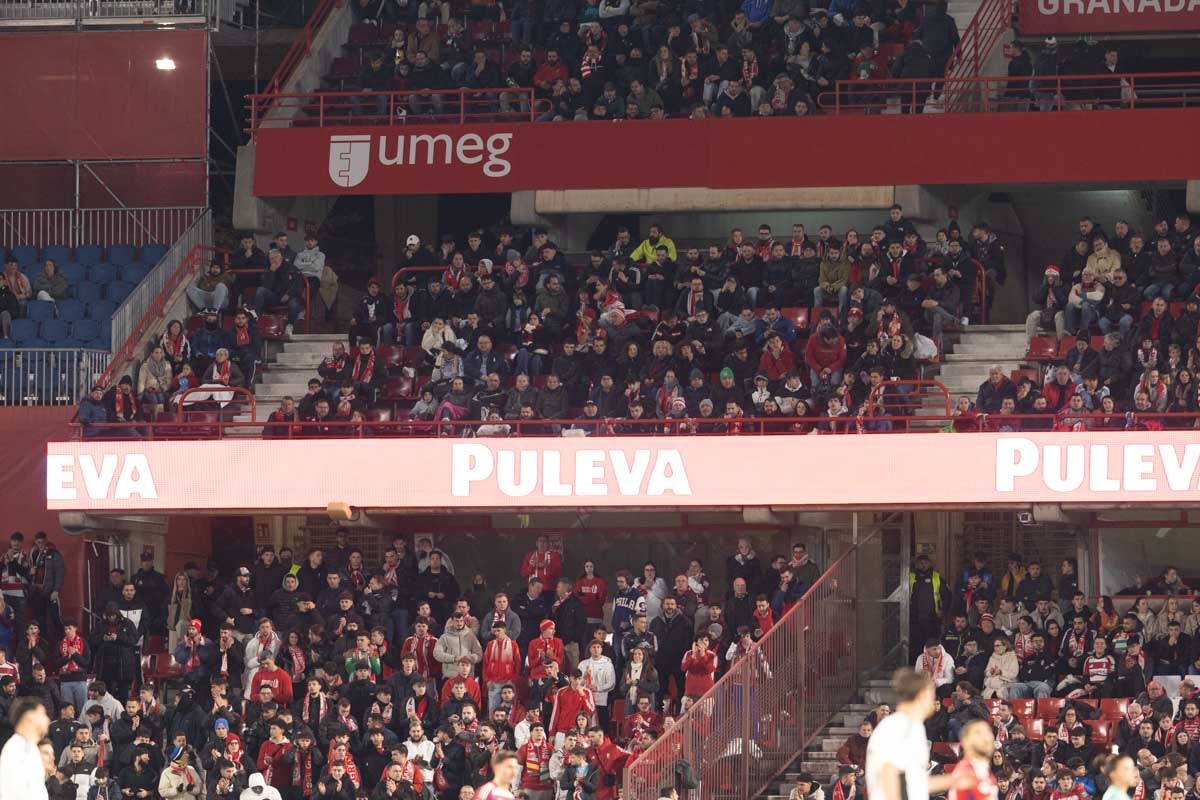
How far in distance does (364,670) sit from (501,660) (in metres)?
1.46

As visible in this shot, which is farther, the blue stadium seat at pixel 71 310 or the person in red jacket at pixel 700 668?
the blue stadium seat at pixel 71 310

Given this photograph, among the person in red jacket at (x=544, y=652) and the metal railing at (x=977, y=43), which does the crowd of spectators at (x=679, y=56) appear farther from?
the person in red jacket at (x=544, y=652)

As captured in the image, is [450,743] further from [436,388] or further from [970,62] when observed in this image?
[970,62]

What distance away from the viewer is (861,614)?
86.0ft

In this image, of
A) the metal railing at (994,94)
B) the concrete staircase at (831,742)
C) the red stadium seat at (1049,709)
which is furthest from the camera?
Result: the metal railing at (994,94)

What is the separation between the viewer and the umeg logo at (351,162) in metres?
31.9

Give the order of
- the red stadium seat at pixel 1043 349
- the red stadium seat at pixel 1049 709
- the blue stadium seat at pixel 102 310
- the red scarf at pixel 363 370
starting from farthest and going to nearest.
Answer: the blue stadium seat at pixel 102 310 < the red scarf at pixel 363 370 < the red stadium seat at pixel 1043 349 < the red stadium seat at pixel 1049 709

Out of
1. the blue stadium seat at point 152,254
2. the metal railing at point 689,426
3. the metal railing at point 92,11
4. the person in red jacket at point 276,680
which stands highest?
the metal railing at point 92,11

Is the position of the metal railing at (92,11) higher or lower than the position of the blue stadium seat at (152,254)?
higher

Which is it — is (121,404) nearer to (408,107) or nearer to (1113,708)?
(408,107)

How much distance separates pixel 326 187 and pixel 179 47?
319 centimetres

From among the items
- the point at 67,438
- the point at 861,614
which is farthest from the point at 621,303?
the point at 67,438

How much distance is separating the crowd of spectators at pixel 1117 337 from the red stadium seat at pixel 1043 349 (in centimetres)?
5

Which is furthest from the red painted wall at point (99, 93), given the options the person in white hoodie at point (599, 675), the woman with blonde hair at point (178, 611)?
the person in white hoodie at point (599, 675)
